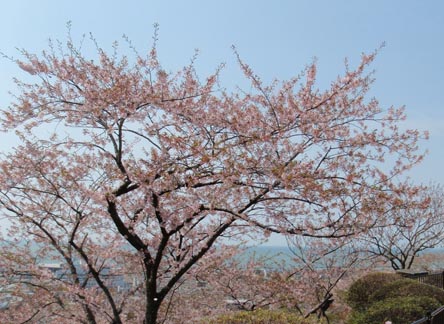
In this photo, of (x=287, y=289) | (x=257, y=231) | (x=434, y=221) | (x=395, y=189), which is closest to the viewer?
(x=395, y=189)

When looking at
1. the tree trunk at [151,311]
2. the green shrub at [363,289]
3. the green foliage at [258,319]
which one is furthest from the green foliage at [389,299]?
the tree trunk at [151,311]

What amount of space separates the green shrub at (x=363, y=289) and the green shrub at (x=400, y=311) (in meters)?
2.25

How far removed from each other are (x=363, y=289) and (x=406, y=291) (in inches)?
53.7

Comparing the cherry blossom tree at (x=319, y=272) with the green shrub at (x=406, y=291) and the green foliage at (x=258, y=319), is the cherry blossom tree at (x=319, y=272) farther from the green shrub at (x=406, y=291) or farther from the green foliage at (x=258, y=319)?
the green foliage at (x=258, y=319)

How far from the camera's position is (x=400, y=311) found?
702 centimetres

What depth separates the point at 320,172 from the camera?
5.32 meters

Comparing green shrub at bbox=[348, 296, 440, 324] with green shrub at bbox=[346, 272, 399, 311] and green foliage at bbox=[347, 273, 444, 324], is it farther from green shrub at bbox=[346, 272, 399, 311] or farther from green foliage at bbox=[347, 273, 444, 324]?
green shrub at bbox=[346, 272, 399, 311]

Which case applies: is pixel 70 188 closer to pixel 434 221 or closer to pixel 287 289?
pixel 287 289

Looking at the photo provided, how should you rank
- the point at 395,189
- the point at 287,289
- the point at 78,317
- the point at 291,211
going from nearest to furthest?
the point at 395,189
the point at 291,211
the point at 78,317
the point at 287,289

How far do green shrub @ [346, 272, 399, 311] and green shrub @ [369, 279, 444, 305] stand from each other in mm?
408

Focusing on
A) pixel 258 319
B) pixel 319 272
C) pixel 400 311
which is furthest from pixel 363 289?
pixel 258 319

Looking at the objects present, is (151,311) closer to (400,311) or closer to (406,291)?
(400,311)

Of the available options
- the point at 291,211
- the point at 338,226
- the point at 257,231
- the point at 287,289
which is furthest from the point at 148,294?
the point at 287,289

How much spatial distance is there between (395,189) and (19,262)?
5889 mm
